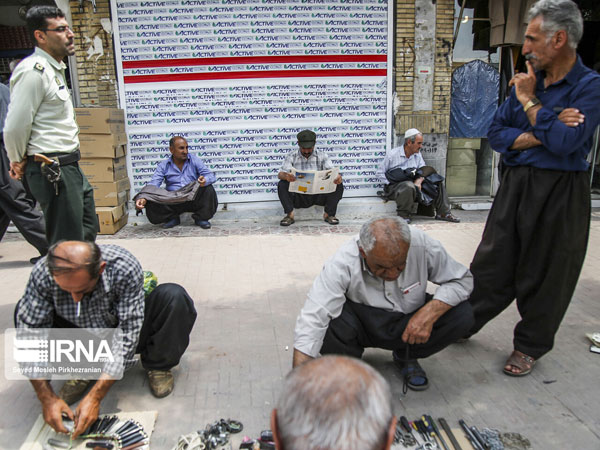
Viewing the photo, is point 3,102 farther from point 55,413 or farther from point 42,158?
point 55,413

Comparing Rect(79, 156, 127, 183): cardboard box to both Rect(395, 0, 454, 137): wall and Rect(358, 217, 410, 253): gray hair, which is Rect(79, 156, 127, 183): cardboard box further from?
Rect(358, 217, 410, 253): gray hair

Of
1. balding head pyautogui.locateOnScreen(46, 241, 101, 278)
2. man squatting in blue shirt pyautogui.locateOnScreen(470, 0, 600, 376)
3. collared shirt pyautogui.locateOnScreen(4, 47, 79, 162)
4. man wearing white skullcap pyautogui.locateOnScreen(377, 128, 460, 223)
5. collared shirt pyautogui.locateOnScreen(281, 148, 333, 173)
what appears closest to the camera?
balding head pyautogui.locateOnScreen(46, 241, 101, 278)

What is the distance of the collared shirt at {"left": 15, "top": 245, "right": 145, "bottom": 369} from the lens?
7.70 ft

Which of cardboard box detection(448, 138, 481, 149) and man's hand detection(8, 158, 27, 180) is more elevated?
man's hand detection(8, 158, 27, 180)

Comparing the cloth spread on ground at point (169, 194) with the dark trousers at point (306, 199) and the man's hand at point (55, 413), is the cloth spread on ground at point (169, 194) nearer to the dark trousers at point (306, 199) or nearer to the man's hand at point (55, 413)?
the dark trousers at point (306, 199)

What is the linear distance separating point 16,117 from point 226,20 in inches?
169

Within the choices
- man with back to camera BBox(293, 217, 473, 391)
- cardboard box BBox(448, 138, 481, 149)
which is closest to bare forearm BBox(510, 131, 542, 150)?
man with back to camera BBox(293, 217, 473, 391)

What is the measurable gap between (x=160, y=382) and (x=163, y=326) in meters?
0.35

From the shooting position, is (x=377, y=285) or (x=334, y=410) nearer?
(x=334, y=410)

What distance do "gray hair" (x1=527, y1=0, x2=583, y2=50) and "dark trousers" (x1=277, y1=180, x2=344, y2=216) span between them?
4461 millimetres

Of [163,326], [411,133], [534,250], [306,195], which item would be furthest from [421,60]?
[163,326]

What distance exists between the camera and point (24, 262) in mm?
5191

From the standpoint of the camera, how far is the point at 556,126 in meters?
2.46

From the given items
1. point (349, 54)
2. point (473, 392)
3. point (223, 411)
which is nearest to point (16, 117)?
point (223, 411)
